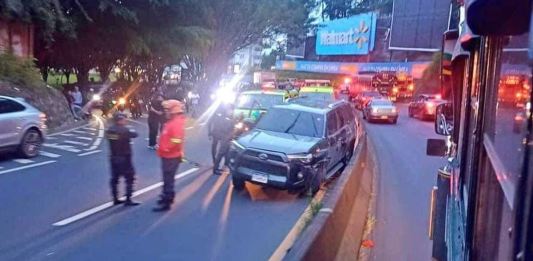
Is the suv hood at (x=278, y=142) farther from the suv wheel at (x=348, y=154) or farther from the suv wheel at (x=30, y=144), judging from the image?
the suv wheel at (x=30, y=144)

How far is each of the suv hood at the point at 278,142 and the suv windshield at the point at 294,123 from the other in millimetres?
229

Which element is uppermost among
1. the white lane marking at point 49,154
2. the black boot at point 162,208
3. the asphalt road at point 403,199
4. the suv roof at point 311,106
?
the suv roof at point 311,106

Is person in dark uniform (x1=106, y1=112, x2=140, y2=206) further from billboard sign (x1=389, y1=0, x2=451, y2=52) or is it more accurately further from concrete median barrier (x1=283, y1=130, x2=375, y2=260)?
billboard sign (x1=389, y1=0, x2=451, y2=52)

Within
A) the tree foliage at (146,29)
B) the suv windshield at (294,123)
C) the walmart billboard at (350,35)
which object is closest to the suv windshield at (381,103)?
the tree foliage at (146,29)

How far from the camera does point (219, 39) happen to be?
128 ft

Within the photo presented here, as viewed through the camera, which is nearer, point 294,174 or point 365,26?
point 294,174

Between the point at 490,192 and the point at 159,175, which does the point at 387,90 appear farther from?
the point at 490,192

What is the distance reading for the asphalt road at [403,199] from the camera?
7812 mm

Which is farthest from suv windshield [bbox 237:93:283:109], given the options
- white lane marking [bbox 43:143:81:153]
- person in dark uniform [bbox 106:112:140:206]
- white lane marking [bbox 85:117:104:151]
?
person in dark uniform [bbox 106:112:140:206]

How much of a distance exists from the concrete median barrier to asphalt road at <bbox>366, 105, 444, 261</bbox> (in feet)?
1.03

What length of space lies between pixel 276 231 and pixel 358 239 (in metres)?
1.15

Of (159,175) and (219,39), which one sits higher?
(219,39)

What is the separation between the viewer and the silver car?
13211 mm

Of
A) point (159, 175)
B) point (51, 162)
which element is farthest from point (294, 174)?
point (51, 162)
